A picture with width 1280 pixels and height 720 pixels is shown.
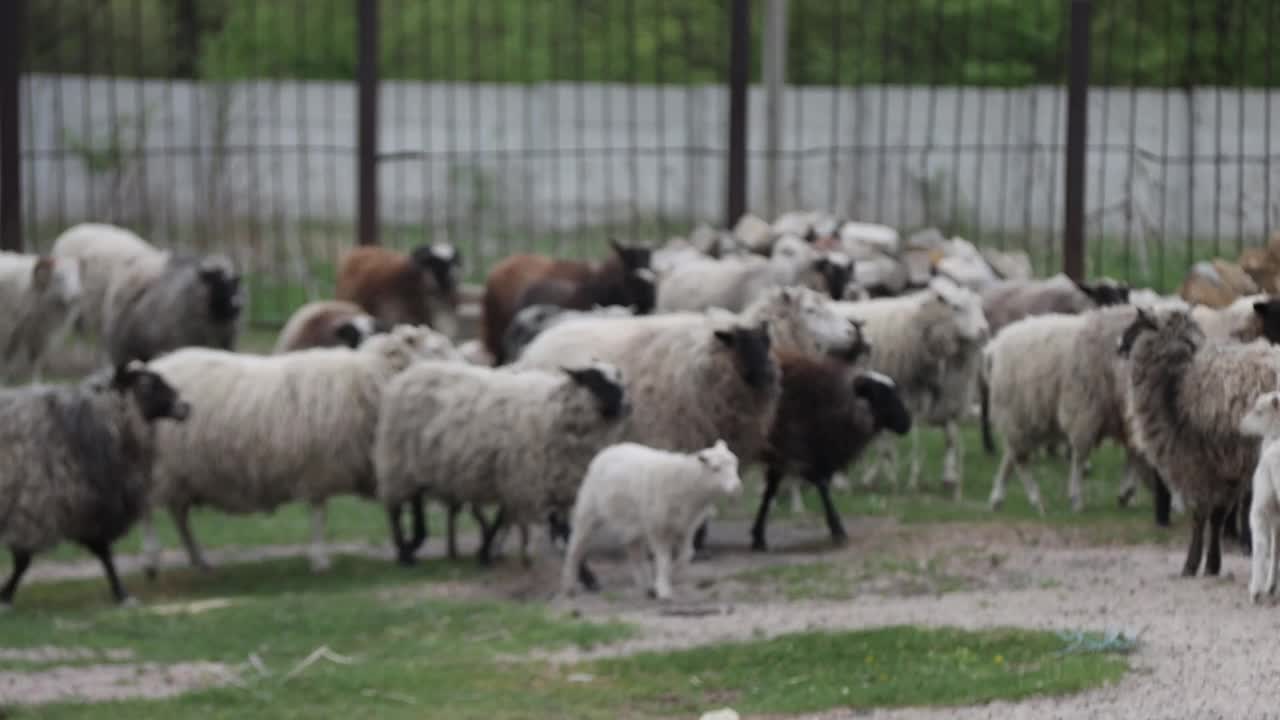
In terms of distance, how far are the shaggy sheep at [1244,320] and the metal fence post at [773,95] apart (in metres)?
11.6

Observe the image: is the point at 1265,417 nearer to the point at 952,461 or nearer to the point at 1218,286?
the point at 1218,286

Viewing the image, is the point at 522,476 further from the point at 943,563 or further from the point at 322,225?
the point at 322,225

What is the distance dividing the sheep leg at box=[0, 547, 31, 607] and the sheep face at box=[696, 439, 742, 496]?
4344 millimetres

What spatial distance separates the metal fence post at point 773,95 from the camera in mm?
27172

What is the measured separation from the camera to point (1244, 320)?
15.0m

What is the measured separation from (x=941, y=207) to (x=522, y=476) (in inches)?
608

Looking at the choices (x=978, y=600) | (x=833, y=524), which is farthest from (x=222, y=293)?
(x=978, y=600)

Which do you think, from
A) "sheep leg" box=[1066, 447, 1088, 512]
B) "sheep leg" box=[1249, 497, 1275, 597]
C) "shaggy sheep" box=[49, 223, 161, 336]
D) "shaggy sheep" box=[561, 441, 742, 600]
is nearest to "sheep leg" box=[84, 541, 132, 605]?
"shaggy sheep" box=[561, 441, 742, 600]

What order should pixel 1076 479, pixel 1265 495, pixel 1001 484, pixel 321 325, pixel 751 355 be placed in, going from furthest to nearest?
1. pixel 321 325
2. pixel 1001 484
3. pixel 1076 479
4. pixel 751 355
5. pixel 1265 495

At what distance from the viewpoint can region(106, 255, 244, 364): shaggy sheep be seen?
865 inches

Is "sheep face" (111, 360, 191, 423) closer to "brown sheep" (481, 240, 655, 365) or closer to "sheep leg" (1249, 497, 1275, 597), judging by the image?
"brown sheep" (481, 240, 655, 365)

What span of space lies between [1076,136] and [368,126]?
295 inches

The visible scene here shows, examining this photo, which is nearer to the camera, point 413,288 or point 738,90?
point 413,288

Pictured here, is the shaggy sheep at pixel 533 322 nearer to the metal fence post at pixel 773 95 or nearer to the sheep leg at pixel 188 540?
the sheep leg at pixel 188 540
